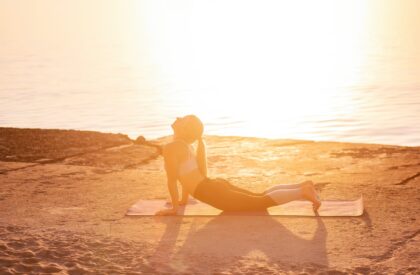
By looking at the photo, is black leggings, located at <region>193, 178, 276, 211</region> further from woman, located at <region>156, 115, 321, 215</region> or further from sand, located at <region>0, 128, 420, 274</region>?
sand, located at <region>0, 128, 420, 274</region>

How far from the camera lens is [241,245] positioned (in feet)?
22.8

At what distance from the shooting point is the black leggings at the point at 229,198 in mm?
7910

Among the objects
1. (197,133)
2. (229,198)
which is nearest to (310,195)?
(229,198)

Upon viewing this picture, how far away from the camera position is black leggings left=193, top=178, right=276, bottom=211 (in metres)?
7.91

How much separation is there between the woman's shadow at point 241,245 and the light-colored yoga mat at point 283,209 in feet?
0.41

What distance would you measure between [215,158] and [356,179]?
201cm

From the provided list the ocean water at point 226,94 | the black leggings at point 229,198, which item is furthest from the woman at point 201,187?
the ocean water at point 226,94

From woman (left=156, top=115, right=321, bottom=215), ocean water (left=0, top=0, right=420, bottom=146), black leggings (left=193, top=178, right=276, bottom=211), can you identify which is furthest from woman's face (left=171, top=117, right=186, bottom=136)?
ocean water (left=0, top=0, right=420, bottom=146)

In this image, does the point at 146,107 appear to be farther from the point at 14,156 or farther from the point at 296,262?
the point at 296,262

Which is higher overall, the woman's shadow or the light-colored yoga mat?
the light-colored yoga mat

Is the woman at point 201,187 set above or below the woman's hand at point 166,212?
above

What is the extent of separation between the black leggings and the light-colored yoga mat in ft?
Result: 0.18

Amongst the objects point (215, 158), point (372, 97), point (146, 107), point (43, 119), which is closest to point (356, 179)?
point (215, 158)

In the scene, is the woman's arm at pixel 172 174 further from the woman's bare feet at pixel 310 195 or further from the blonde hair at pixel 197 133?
the woman's bare feet at pixel 310 195
